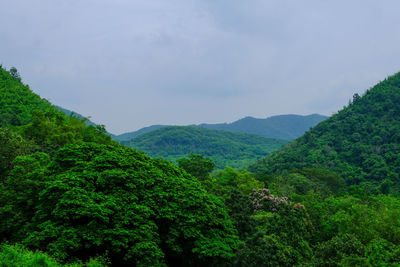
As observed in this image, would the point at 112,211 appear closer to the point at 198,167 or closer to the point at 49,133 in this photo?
the point at 49,133

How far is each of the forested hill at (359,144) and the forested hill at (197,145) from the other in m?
55.8

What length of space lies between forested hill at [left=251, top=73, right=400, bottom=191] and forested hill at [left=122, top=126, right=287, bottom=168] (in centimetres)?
5577

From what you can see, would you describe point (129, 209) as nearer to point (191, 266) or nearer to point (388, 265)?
point (191, 266)

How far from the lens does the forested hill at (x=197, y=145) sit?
138 metres

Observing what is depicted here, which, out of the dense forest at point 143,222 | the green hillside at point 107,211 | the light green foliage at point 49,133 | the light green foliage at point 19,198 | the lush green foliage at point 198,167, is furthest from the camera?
the lush green foliage at point 198,167

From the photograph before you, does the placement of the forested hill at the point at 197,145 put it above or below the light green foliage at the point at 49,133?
above

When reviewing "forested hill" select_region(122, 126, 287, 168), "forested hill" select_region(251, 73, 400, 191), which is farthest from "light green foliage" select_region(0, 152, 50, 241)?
"forested hill" select_region(122, 126, 287, 168)

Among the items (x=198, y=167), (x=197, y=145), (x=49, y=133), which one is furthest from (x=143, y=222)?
(x=197, y=145)

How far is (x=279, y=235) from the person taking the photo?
16.0 meters

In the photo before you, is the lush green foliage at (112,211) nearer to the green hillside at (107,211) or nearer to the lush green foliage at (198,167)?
the green hillside at (107,211)

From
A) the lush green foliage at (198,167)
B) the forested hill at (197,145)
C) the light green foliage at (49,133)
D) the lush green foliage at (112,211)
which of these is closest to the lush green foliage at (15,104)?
the light green foliage at (49,133)

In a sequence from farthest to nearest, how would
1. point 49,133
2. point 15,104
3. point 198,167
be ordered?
point 15,104
point 198,167
point 49,133

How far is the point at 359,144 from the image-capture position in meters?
62.8

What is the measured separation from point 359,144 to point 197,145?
309 ft
